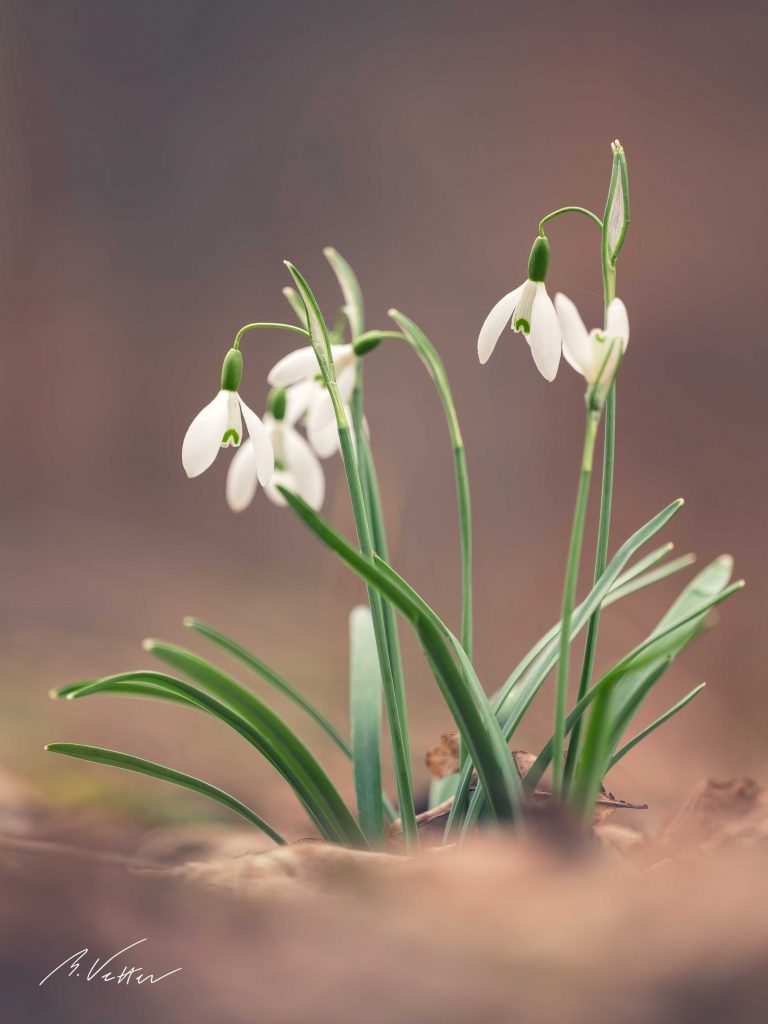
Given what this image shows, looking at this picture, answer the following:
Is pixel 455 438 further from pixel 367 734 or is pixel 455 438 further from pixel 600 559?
pixel 367 734

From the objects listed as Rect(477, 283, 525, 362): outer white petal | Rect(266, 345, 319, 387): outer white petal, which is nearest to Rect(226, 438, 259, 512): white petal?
Rect(266, 345, 319, 387): outer white petal

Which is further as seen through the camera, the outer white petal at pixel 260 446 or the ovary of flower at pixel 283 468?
the ovary of flower at pixel 283 468

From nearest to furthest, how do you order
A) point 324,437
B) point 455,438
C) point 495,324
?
point 495,324
point 455,438
point 324,437

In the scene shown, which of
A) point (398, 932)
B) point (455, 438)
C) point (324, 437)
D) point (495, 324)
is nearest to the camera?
point (398, 932)
